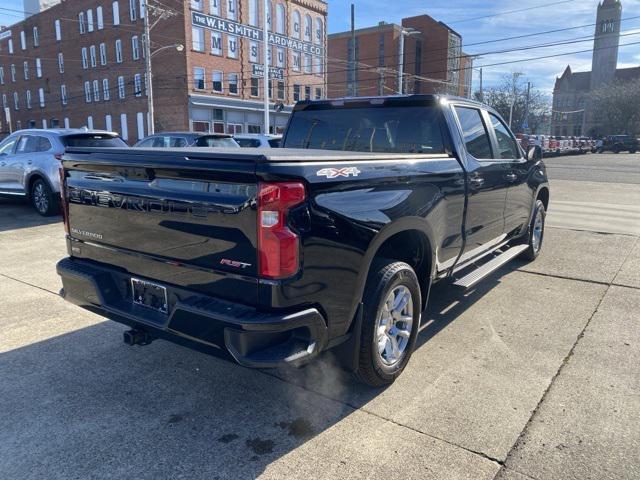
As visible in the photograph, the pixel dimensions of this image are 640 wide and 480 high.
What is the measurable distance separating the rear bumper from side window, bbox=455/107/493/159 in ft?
8.67

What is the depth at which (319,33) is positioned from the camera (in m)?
52.5

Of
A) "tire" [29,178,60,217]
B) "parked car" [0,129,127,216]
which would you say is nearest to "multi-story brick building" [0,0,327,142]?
"parked car" [0,129,127,216]

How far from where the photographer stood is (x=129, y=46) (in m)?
Answer: 42.8

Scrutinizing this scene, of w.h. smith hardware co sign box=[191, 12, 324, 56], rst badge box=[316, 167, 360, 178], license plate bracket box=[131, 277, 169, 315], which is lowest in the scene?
license plate bracket box=[131, 277, 169, 315]

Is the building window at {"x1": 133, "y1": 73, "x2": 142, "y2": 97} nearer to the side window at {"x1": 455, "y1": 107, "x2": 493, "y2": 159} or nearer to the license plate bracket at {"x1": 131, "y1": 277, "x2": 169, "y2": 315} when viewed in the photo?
the side window at {"x1": 455, "y1": 107, "x2": 493, "y2": 159}

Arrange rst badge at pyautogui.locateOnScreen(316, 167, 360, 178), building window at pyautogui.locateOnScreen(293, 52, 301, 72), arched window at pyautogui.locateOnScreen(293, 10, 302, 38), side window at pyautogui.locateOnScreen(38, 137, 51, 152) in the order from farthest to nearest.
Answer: building window at pyautogui.locateOnScreen(293, 52, 301, 72) → arched window at pyautogui.locateOnScreen(293, 10, 302, 38) → side window at pyautogui.locateOnScreen(38, 137, 51, 152) → rst badge at pyautogui.locateOnScreen(316, 167, 360, 178)

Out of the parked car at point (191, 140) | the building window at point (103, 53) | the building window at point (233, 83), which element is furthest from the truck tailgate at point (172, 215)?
the building window at point (103, 53)

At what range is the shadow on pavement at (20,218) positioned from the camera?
949cm

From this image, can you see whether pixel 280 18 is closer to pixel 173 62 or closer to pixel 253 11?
pixel 253 11

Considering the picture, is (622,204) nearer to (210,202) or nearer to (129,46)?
(210,202)

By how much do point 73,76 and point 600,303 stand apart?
55.1 metres

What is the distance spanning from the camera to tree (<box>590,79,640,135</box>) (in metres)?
Answer: 75.4

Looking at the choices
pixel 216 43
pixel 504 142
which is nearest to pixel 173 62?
pixel 216 43

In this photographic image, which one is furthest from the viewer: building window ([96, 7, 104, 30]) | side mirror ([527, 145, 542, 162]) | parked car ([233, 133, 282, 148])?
building window ([96, 7, 104, 30])
